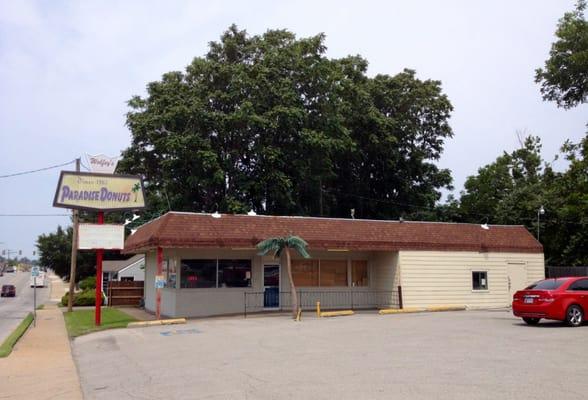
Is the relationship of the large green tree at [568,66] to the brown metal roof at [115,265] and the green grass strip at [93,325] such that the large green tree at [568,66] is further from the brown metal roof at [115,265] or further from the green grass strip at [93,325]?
the brown metal roof at [115,265]

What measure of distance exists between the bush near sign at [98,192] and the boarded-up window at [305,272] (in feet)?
25.9

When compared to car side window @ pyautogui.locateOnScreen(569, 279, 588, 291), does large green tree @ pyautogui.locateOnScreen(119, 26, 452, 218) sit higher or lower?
higher

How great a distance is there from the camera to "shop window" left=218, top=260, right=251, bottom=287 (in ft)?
88.4

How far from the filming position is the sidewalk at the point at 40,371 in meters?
11.2

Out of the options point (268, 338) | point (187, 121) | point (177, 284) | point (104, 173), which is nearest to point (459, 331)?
point (268, 338)

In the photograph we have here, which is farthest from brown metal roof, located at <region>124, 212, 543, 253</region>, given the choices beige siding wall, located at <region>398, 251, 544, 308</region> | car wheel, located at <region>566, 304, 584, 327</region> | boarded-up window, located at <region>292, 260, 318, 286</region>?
car wheel, located at <region>566, 304, 584, 327</region>

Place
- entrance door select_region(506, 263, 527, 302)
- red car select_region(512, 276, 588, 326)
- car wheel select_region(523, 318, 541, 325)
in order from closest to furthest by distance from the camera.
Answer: red car select_region(512, 276, 588, 326) → car wheel select_region(523, 318, 541, 325) → entrance door select_region(506, 263, 527, 302)

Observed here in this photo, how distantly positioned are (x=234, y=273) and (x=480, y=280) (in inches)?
479

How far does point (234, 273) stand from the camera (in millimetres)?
27203

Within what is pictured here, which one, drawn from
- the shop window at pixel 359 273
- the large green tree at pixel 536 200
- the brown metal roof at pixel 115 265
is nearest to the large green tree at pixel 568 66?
the large green tree at pixel 536 200

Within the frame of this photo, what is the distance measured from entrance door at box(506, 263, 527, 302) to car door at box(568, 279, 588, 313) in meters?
11.5

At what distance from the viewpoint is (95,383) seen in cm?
1188

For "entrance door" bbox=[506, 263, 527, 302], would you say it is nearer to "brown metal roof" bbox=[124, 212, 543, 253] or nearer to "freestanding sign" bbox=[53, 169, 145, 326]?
"brown metal roof" bbox=[124, 212, 543, 253]

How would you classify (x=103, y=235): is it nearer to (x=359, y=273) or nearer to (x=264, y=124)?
(x=359, y=273)
